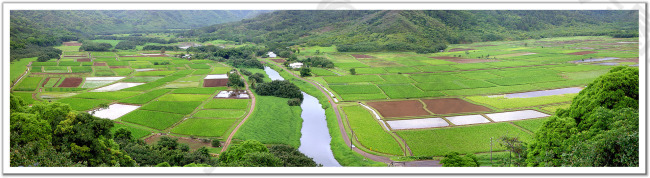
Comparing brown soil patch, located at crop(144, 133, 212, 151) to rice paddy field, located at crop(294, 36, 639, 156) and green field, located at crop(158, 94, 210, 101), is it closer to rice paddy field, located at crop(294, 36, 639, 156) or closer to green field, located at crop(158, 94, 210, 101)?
green field, located at crop(158, 94, 210, 101)

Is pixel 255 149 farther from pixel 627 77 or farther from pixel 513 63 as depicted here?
pixel 513 63

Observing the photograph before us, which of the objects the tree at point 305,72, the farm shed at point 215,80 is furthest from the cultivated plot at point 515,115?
the farm shed at point 215,80

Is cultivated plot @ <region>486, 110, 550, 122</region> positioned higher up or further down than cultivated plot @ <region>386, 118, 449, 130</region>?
higher up

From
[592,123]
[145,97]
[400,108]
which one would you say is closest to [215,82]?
[145,97]

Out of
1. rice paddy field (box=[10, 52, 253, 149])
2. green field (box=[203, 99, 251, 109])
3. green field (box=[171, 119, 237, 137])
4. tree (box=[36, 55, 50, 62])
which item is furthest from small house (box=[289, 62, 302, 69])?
tree (box=[36, 55, 50, 62])

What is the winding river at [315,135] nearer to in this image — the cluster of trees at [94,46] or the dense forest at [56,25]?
the dense forest at [56,25]

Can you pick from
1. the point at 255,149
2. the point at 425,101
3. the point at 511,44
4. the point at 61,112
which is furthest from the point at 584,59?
the point at 61,112
